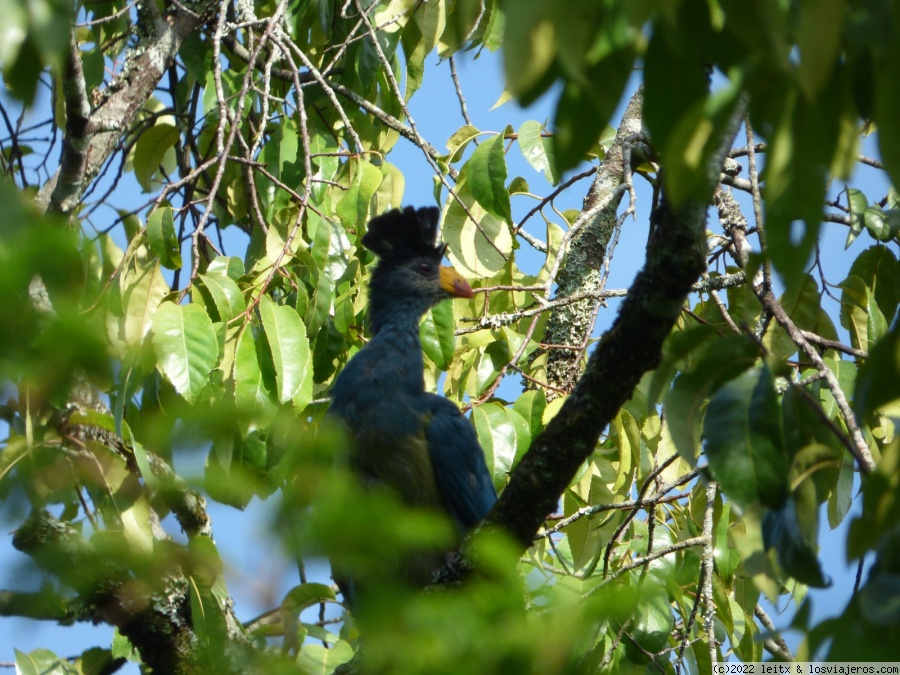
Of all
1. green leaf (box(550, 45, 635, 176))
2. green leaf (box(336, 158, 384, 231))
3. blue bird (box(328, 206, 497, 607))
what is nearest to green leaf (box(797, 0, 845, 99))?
green leaf (box(550, 45, 635, 176))

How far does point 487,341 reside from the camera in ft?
12.6

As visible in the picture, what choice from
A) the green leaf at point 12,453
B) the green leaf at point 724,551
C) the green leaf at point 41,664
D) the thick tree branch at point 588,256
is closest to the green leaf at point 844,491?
the green leaf at point 724,551

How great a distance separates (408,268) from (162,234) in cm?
164

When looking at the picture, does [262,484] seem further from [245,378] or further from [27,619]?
[245,378]

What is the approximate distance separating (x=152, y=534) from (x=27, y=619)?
0.58m

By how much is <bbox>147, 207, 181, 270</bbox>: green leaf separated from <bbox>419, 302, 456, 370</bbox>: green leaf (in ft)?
3.16

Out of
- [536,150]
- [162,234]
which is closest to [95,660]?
[162,234]

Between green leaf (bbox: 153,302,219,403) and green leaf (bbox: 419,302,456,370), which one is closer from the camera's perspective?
green leaf (bbox: 153,302,219,403)

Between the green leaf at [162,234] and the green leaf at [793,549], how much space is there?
235 centimetres

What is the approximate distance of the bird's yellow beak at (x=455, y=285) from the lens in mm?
4547

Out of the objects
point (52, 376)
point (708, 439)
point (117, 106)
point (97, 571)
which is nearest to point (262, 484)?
point (97, 571)

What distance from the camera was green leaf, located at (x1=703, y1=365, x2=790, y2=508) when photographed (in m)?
1.70

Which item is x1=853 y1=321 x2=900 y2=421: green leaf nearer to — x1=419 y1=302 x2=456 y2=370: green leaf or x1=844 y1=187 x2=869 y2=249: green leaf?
x1=844 y1=187 x2=869 y2=249: green leaf

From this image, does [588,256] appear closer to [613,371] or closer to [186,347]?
[186,347]
